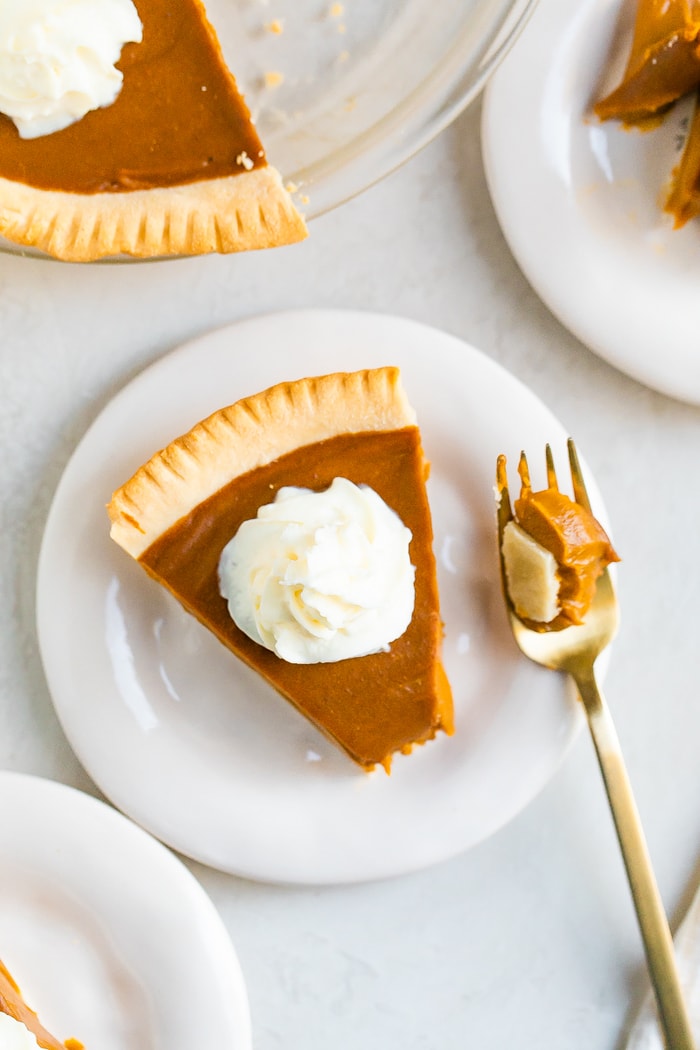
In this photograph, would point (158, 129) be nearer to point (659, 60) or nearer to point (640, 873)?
point (659, 60)

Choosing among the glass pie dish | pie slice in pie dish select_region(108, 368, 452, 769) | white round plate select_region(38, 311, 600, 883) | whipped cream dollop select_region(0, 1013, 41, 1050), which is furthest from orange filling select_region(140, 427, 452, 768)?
whipped cream dollop select_region(0, 1013, 41, 1050)

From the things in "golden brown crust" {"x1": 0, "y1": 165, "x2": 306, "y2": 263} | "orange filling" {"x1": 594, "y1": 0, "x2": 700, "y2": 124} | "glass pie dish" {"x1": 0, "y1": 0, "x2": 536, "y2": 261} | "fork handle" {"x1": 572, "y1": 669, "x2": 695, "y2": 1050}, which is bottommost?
"fork handle" {"x1": 572, "y1": 669, "x2": 695, "y2": 1050}

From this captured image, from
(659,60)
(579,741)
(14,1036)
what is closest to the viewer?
(14,1036)

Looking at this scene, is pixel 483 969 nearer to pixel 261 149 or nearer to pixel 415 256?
pixel 415 256

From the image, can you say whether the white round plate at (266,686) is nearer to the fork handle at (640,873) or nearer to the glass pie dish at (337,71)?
the fork handle at (640,873)

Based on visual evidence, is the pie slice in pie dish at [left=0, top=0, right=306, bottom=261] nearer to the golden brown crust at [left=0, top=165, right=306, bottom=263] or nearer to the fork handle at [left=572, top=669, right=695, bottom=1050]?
the golden brown crust at [left=0, top=165, right=306, bottom=263]

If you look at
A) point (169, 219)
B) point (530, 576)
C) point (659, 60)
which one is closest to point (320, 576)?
point (530, 576)

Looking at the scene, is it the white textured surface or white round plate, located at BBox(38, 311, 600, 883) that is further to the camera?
the white textured surface
